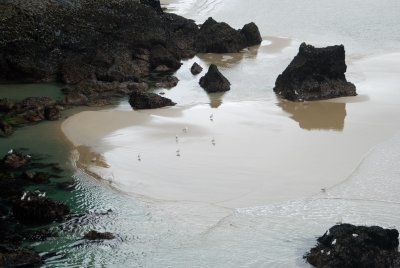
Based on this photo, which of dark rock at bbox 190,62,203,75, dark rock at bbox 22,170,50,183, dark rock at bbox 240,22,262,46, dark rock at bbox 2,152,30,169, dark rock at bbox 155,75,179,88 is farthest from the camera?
dark rock at bbox 240,22,262,46

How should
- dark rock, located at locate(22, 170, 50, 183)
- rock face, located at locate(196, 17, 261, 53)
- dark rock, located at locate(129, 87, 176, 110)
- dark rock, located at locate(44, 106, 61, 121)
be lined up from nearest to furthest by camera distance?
dark rock, located at locate(22, 170, 50, 183) < dark rock, located at locate(44, 106, 61, 121) < dark rock, located at locate(129, 87, 176, 110) < rock face, located at locate(196, 17, 261, 53)

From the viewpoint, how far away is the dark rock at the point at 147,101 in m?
24.4

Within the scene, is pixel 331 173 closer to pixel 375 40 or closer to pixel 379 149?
pixel 379 149

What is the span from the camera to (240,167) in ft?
58.4

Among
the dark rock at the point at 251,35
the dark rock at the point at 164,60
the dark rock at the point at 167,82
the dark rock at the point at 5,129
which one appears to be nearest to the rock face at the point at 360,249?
the dark rock at the point at 5,129

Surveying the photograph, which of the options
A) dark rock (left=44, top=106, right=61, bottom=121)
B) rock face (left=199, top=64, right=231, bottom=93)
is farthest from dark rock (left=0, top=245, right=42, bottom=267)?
rock face (left=199, top=64, right=231, bottom=93)

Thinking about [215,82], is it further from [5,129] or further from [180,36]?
[180,36]

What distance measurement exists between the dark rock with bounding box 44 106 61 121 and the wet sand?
1.94 ft

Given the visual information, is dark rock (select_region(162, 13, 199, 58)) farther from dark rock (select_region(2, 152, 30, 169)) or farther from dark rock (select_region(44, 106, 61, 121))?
dark rock (select_region(2, 152, 30, 169))

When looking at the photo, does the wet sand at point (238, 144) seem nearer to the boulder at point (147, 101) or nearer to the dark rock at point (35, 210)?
the boulder at point (147, 101)

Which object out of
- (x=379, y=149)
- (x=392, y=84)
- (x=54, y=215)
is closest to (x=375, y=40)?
(x=392, y=84)

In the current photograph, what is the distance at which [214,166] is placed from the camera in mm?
17969

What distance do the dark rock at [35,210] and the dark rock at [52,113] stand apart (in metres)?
8.53

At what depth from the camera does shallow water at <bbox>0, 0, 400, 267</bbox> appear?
1359 cm
